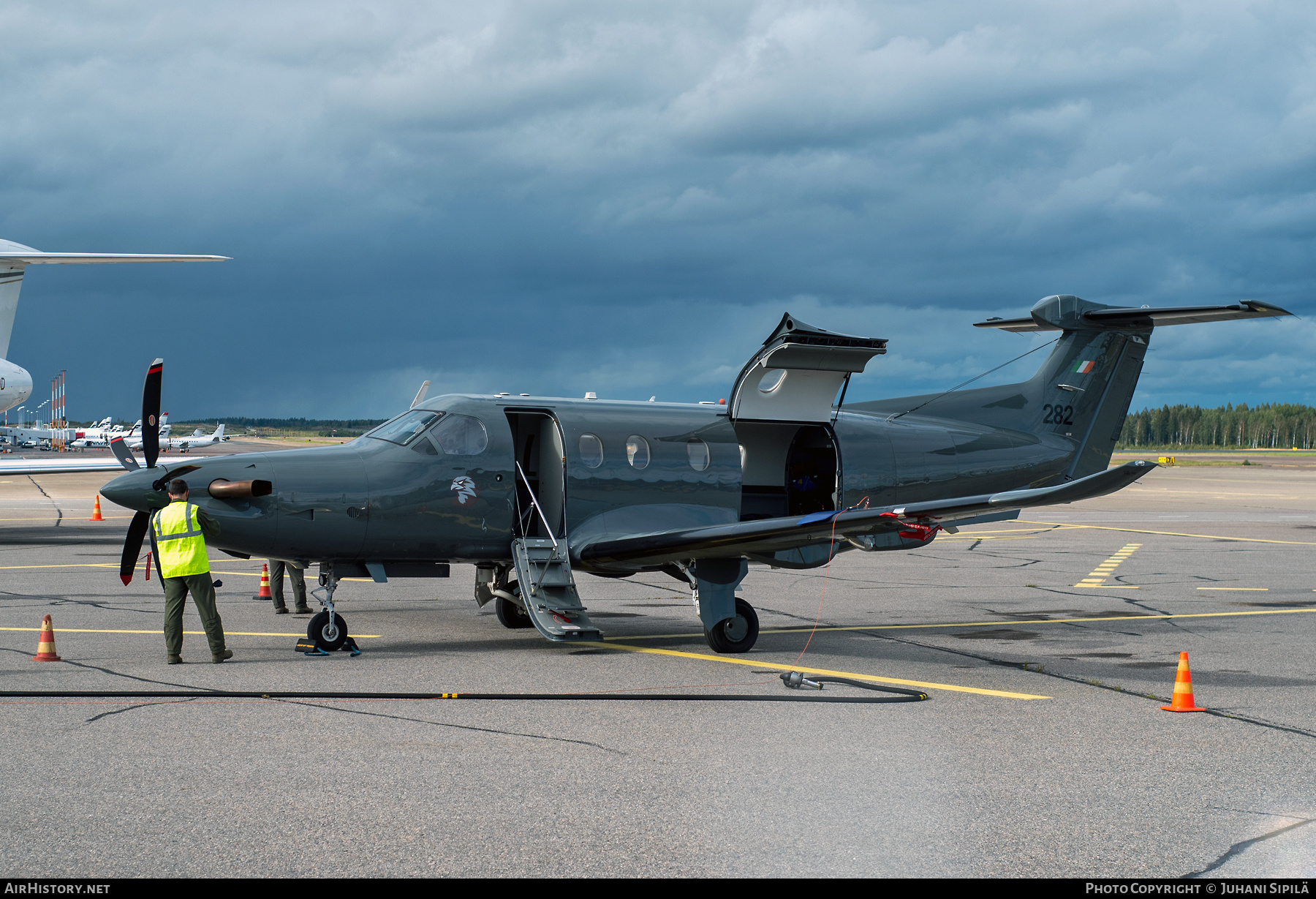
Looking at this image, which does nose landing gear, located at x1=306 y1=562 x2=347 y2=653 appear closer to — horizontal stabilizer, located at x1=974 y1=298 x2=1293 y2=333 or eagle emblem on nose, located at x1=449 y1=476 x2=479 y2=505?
eagle emblem on nose, located at x1=449 y1=476 x2=479 y2=505

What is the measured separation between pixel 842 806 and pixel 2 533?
26.9m

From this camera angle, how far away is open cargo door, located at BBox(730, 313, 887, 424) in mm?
13000

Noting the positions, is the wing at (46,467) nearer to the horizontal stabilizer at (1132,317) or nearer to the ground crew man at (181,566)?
the ground crew man at (181,566)

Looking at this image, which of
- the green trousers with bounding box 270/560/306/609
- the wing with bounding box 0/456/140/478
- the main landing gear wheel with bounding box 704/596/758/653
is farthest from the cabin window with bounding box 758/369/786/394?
the wing with bounding box 0/456/140/478

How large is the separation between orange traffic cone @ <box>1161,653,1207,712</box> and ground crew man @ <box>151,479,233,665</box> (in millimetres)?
8681

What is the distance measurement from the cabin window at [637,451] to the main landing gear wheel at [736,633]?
2148 mm

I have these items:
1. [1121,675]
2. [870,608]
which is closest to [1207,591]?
[870,608]

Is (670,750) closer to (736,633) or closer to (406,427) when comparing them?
(736,633)

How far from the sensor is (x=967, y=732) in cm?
858

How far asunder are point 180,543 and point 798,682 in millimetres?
6071

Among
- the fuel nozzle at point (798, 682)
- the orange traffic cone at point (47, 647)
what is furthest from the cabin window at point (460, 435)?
the fuel nozzle at point (798, 682)

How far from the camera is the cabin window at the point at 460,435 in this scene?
12898 mm

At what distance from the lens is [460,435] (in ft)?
42.6

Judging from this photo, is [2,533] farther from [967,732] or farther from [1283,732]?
[1283,732]
